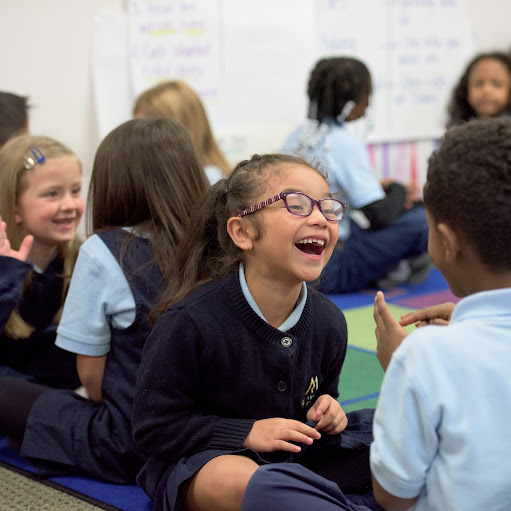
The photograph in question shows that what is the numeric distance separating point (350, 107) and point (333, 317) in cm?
207

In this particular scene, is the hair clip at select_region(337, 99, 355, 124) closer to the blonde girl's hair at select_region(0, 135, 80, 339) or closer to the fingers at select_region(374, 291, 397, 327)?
the blonde girl's hair at select_region(0, 135, 80, 339)

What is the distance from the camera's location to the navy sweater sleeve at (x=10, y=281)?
1.56 metres

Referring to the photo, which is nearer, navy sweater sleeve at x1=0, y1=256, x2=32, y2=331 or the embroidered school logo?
the embroidered school logo

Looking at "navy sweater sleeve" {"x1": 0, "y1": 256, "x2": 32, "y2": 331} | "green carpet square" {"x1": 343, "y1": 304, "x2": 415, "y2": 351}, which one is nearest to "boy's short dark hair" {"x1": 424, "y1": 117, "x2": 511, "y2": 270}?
"navy sweater sleeve" {"x1": 0, "y1": 256, "x2": 32, "y2": 331}

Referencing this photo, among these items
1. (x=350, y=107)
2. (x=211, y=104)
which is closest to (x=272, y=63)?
(x=211, y=104)

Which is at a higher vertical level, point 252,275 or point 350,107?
point 350,107

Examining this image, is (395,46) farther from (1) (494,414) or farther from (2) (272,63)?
(1) (494,414)

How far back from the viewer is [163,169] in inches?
62.5

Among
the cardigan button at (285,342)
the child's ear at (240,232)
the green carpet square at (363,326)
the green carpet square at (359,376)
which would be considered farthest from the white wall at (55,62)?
the cardigan button at (285,342)

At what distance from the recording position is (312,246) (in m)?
1.32

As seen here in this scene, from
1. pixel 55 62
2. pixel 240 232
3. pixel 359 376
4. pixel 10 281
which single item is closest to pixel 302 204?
pixel 240 232

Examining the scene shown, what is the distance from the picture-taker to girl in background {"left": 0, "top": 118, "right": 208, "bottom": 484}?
4.95 ft

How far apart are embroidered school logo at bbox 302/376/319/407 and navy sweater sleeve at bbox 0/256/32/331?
0.64m

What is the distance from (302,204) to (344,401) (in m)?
0.86
